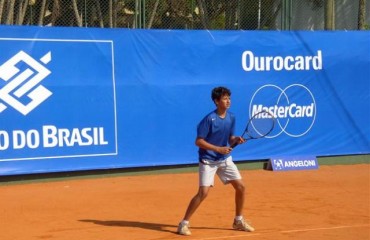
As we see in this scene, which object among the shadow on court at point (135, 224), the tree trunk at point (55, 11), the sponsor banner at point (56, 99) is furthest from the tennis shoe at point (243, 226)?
the tree trunk at point (55, 11)

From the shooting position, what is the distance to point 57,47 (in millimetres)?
11695

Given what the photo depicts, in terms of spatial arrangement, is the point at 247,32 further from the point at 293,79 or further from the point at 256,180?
the point at 256,180

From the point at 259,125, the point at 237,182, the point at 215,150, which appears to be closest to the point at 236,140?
the point at 215,150

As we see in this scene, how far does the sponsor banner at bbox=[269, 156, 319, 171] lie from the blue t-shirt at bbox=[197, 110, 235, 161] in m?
5.28

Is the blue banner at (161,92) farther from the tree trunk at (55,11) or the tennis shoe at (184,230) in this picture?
the tennis shoe at (184,230)

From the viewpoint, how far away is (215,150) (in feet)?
25.9

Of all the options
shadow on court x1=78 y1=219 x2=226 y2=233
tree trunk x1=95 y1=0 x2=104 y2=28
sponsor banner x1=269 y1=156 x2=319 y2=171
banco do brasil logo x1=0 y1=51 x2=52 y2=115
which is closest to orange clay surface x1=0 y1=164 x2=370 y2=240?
shadow on court x1=78 y1=219 x2=226 y2=233

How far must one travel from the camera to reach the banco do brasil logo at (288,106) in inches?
524

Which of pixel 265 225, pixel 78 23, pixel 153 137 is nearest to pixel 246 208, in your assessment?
pixel 265 225

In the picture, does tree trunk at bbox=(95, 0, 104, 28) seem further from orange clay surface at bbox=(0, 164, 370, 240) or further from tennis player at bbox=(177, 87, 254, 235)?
tennis player at bbox=(177, 87, 254, 235)

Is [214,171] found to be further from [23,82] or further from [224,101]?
[23,82]

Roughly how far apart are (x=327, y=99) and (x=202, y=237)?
260 inches

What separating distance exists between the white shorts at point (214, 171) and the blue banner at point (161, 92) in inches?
162

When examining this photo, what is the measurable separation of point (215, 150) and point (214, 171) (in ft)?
1.21
